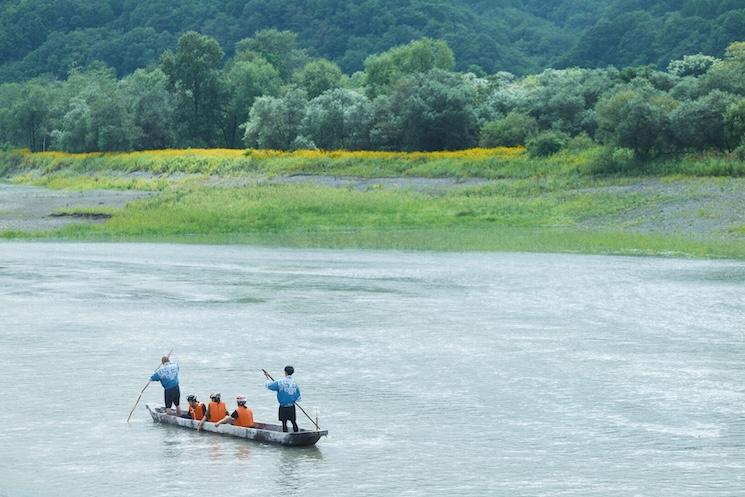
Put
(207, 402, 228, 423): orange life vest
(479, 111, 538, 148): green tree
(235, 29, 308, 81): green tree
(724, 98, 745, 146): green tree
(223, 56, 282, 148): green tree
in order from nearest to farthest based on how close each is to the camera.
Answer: (207, 402, 228, 423): orange life vest
(724, 98, 745, 146): green tree
(479, 111, 538, 148): green tree
(223, 56, 282, 148): green tree
(235, 29, 308, 81): green tree

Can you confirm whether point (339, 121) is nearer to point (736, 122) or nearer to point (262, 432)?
point (736, 122)

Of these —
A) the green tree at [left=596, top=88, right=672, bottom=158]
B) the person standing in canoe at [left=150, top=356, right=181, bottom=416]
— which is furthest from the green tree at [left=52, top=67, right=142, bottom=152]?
the person standing in canoe at [left=150, top=356, right=181, bottom=416]

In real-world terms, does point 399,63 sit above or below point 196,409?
above

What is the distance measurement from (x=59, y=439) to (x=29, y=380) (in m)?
A: 6.06

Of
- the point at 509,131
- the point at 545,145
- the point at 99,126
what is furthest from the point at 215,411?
the point at 99,126

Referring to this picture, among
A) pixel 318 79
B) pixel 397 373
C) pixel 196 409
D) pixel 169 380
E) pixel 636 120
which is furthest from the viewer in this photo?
pixel 318 79

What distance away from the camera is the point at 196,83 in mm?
140625

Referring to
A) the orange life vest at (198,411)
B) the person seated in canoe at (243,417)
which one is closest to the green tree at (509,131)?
the orange life vest at (198,411)

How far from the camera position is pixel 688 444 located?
1105 inches

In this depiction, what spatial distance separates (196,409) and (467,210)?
5177cm

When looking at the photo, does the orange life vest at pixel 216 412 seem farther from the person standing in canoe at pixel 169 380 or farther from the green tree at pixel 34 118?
the green tree at pixel 34 118

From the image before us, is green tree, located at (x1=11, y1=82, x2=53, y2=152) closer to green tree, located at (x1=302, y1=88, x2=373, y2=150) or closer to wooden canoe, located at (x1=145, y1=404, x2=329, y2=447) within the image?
green tree, located at (x1=302, y1=88, x2=373, y2=150)

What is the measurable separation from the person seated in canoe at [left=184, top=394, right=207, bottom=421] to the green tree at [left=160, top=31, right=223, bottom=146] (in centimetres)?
11035

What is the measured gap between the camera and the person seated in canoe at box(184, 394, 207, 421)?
96.9 ft
